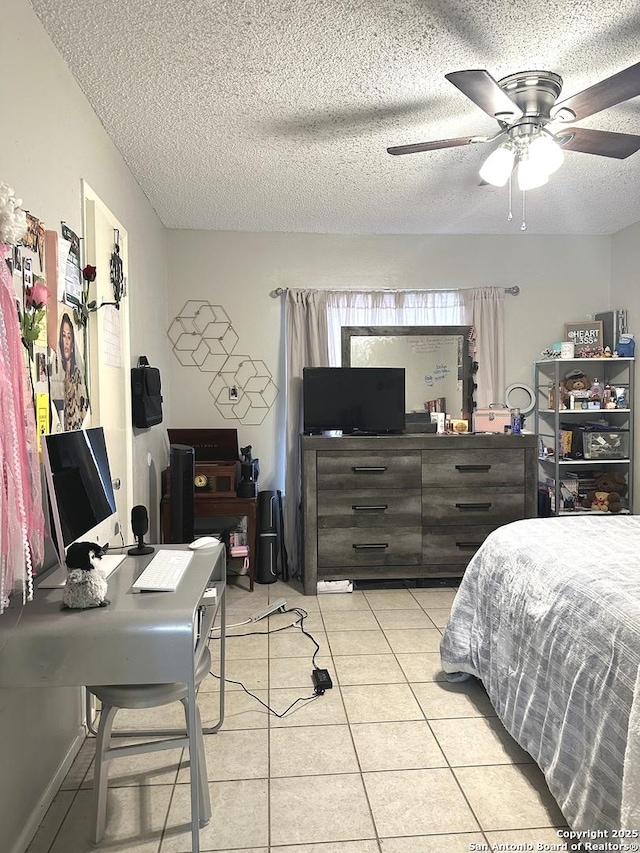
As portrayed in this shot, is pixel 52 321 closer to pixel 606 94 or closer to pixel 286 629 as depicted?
pixel 606 94

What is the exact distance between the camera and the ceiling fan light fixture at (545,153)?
218 centimetres

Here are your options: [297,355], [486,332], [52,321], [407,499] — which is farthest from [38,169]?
[486,332]

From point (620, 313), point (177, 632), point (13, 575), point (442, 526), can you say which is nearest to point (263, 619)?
point (442, 526)

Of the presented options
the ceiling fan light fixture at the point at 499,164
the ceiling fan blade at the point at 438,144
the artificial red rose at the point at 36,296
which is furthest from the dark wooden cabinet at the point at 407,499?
the artificial red rose at the point at 36,296

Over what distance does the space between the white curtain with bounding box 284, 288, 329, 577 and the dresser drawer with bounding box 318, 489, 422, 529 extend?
529mm

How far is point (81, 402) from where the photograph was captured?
7.40 feet

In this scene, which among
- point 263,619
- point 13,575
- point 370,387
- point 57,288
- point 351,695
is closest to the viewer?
point 13,575

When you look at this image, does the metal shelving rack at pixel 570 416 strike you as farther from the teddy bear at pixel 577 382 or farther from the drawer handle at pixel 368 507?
the drawer handle at pixel 368 507

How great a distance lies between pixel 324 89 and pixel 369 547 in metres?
2.68

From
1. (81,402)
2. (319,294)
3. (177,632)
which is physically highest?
(319,294)

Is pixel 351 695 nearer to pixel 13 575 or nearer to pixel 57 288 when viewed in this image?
pixel 13 575

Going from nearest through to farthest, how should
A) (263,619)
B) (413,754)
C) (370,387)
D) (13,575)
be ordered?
1. (13,575)
2. (413,754)
3. (263,619)
4. (370,387)

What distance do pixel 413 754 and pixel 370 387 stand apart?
8.37 feet

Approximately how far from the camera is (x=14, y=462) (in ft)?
4.24
